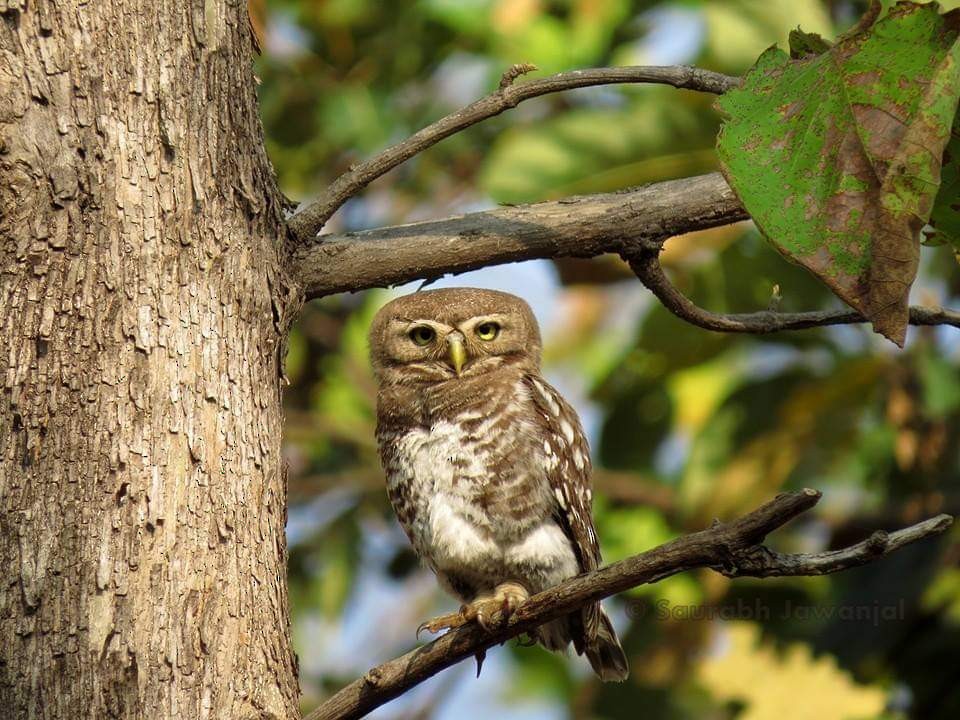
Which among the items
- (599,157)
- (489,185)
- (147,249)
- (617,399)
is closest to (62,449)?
(147,249)

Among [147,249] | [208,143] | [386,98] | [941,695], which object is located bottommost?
[941,695]

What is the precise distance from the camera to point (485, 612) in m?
2.97

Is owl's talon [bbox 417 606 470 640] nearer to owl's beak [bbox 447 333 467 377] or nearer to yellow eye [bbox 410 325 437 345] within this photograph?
owl's beak [bbox 447 333 467 377]

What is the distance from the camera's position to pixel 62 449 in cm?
189

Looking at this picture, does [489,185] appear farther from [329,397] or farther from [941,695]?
[941,695]

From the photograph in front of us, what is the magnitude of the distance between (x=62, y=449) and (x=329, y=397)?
4.40m

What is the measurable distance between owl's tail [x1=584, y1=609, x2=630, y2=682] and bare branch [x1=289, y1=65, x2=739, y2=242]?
1.93 meters

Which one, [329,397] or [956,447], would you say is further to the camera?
[329,397]

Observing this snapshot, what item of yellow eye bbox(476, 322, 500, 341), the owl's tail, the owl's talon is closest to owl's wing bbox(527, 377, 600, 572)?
the owl's tail

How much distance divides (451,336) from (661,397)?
200 cm

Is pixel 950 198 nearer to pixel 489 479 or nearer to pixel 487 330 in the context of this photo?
pixel 489 479

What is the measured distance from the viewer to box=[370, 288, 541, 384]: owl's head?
3.90 m

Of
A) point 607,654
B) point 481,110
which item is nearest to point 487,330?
point 607,654

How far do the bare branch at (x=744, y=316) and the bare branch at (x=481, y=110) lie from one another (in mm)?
317
